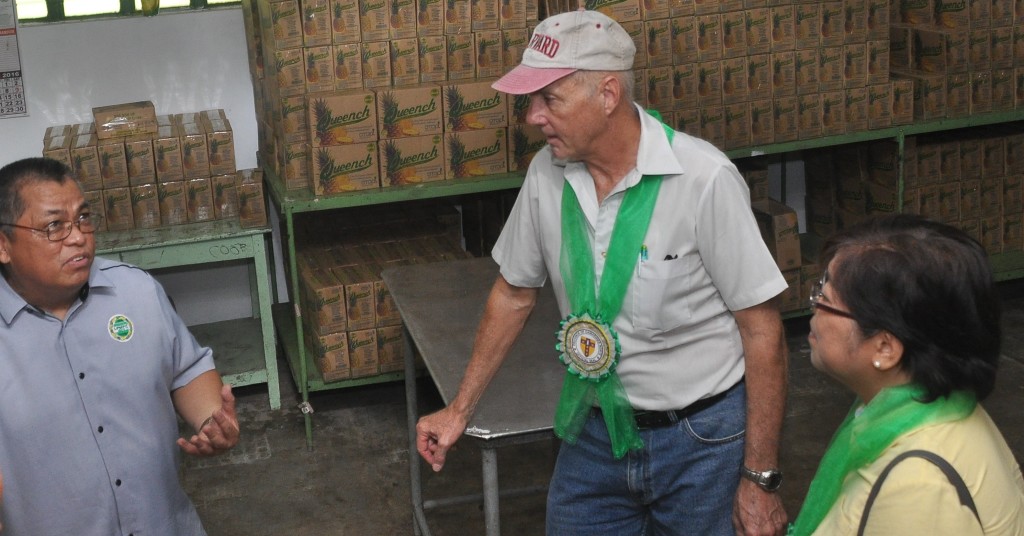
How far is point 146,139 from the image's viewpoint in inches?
173

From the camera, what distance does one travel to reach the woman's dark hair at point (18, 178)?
2.22 meters

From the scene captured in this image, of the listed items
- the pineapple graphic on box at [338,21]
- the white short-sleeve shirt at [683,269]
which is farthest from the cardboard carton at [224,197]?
the white short-sleeve shirt at [683,269]

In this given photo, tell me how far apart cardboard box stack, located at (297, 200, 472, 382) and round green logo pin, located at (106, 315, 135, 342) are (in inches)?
79.1

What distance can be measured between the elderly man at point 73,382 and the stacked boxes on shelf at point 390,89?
1.90 m

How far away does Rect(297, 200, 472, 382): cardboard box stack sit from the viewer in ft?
14.4

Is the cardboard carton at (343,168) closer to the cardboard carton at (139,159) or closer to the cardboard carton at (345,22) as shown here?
the cardboard carton at (345,22)

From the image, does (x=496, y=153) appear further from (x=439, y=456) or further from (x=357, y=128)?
(x=439, y=456)

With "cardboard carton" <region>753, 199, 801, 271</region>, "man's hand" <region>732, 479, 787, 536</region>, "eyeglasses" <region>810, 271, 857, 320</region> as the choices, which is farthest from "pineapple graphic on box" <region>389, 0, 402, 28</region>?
"eyeglasses" <region>810, 271, 857, 320</region>

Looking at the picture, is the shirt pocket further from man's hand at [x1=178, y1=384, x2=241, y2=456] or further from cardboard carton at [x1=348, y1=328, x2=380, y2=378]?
cardboard carton at [x1=348, y1=328, x2=380, y2=378]

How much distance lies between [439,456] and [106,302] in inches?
29.7

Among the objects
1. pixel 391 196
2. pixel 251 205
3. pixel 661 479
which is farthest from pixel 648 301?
pixel 251 205

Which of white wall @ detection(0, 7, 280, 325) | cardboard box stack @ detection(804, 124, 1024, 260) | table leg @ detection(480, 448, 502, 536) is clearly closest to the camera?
table leg @ detection(480, 448, 502, 536)

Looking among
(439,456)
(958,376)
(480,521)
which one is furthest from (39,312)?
(480,521)

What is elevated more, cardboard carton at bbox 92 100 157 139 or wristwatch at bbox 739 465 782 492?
cardboard carton at bbox 92 100 157 139
